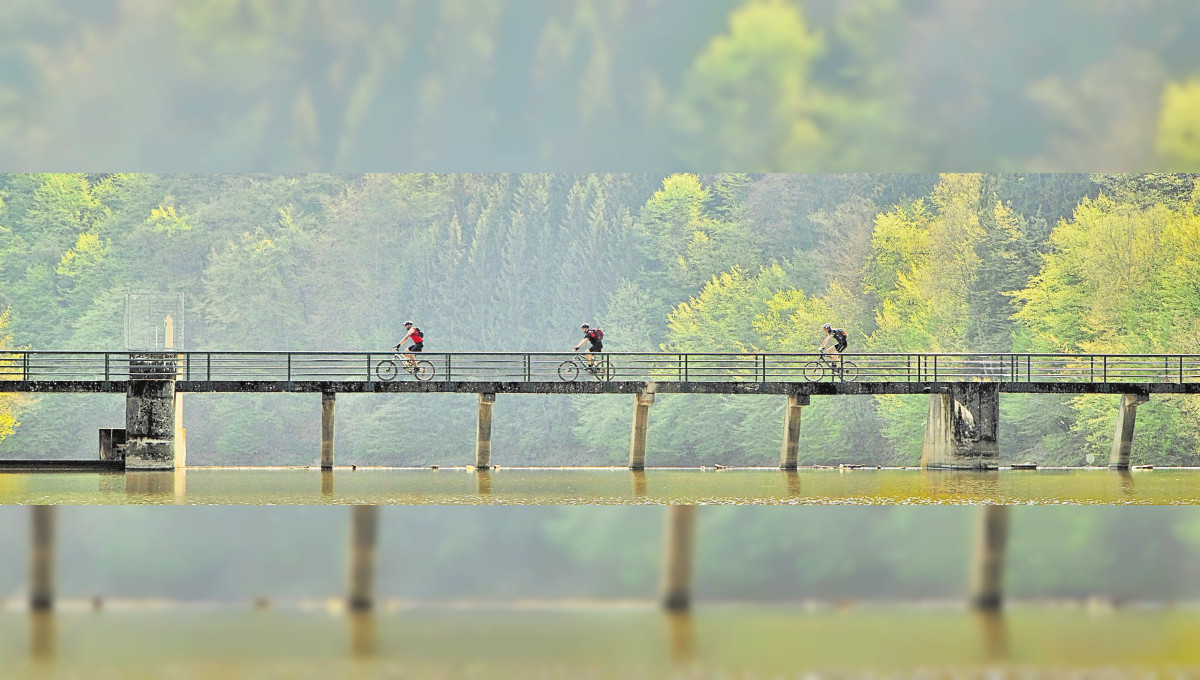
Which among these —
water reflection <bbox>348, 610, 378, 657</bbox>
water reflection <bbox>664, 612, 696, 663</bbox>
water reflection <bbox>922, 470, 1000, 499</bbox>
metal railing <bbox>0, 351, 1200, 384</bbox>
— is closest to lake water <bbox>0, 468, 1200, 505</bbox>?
water reflection <bbox>922, 470, 1000, 499</bbox>

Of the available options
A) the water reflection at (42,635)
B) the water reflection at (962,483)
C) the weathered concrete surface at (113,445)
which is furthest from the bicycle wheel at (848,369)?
the water reflection at (42,635)

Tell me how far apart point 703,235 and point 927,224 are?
1008 centimetres

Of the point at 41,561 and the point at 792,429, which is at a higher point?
the point at 41,561

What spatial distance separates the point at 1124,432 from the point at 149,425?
952 inches

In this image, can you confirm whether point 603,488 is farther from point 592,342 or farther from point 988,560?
point 988,560

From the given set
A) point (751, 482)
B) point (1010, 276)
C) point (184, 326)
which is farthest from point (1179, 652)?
point (184, 326)

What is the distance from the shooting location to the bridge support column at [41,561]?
22.4 ft

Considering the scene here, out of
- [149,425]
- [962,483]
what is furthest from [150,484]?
[962,483]

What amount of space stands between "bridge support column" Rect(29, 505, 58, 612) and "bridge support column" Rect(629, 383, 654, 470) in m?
27.5

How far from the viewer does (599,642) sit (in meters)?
7.82

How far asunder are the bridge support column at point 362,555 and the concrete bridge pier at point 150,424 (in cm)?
2493

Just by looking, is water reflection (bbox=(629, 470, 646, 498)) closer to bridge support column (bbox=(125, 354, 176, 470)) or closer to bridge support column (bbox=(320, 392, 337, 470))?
bridge support column (bbox=(320, 392, 337, 470))

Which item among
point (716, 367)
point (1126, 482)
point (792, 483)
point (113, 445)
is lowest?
point (792, 483)

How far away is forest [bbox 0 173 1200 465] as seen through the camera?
51281 mm
